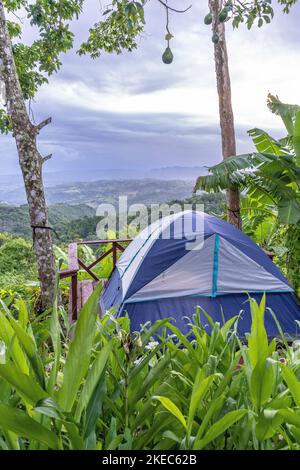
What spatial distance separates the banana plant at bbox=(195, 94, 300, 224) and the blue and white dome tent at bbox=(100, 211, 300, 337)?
2.43 ft

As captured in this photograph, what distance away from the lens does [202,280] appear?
3.52m

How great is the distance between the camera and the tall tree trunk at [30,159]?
2.99 metres

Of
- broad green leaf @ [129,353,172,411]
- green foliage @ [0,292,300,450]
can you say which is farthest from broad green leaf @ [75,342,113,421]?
broad green leaf @ [129,353,172,411]

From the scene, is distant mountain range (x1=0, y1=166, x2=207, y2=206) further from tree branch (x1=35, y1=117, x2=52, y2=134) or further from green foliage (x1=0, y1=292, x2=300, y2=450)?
green foliage (x1=0, y1=292, x2=300, y2=450)

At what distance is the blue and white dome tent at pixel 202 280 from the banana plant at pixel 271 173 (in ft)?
2.43

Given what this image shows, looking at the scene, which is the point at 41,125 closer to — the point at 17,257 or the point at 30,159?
the point at 30,159

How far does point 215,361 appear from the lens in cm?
75

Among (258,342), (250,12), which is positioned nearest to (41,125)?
Result: (250,12)

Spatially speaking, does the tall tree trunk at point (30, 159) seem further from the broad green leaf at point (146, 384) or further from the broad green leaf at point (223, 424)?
the broad green leaf at point (223, 424)

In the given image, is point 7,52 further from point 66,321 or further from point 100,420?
point 100,420

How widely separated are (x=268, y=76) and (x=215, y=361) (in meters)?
6.29

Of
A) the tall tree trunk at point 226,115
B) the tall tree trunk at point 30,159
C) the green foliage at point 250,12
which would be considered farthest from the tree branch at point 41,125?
the tall tree trunk at point 226,115

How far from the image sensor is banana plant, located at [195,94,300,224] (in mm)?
4012
